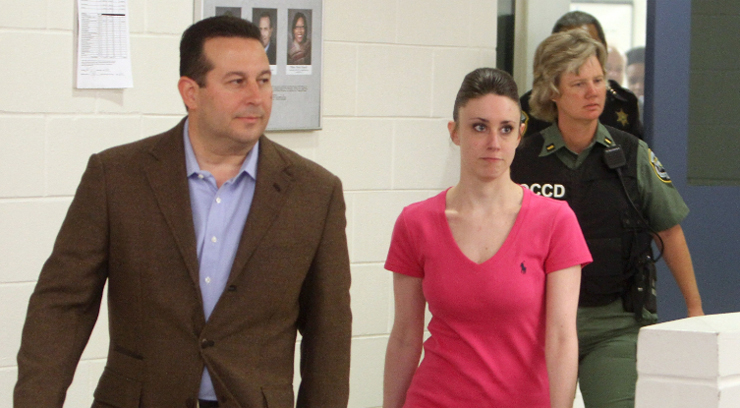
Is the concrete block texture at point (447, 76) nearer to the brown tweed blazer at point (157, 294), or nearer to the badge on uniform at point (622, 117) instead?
the badge on uniform at point (622, 117)

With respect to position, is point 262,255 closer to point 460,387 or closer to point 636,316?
point 460,387

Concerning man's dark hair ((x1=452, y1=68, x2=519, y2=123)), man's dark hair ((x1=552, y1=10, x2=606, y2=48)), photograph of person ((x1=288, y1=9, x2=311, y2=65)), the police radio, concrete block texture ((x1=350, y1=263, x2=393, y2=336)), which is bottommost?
concrete block texture ((x1=350, y1=263, x2=393, y2=336))

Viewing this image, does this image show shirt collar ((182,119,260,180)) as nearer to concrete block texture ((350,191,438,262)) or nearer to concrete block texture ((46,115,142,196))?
concrete block texture ((46,115,142,196))

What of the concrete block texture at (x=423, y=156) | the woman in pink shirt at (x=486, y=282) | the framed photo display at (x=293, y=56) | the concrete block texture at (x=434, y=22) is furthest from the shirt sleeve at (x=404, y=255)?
the concrete block texture at (x=434, y=22)

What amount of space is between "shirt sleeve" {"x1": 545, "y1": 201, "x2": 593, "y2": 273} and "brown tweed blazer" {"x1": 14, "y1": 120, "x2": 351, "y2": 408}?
51 cm

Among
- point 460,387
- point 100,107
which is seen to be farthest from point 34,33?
point 460,387

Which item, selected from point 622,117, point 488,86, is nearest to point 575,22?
point 622,117

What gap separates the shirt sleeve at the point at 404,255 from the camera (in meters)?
2.15

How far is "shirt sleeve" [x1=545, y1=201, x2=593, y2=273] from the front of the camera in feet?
6.68

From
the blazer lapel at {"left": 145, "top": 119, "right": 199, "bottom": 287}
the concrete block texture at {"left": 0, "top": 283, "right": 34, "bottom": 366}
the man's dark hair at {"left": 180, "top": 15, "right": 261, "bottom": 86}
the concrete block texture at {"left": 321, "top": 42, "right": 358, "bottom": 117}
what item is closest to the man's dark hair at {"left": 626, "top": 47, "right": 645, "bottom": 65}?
the concrete block texture at {"left": 321, "top": 42, "right": 358, "bottom": 117}

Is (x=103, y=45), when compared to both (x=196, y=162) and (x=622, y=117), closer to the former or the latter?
(x=196, y=162)

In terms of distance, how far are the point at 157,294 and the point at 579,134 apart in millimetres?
1396

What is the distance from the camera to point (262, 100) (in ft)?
6.43

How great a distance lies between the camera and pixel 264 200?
193 cm
